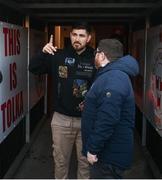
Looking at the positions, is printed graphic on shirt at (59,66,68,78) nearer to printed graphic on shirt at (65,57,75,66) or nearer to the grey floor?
printed graphic on shirt at (65,57,75,66)

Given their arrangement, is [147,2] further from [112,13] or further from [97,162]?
[97,162]

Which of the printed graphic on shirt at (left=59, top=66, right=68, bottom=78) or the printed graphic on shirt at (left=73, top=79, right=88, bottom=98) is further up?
the printed graphic on shirt at (left=59, top=66, right=68, bottom=78)

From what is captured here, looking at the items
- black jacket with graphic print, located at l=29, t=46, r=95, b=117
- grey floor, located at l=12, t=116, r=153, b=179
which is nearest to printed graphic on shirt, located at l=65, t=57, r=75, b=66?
black jacket with graphic print, located at l=29, t=46, r=95, b=117

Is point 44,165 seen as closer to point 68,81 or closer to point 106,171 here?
point 68,81

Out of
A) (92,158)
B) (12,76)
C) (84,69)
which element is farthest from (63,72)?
(92,158)

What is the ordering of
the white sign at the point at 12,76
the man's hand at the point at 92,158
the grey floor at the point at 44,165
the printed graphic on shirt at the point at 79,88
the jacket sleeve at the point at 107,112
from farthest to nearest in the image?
the grey floor at the point at 44,165, the white sign at the point at 12,76, the printed graphic on shirt at the point at 79,88, the man's hand at the point at 92,158, the jacket sleeve at the point at 107,112

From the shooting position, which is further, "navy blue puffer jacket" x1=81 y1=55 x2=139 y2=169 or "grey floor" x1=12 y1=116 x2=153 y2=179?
"grey floor" x1=12 y1=116 x2=153 y2=179

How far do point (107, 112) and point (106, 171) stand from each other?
0.52 metres

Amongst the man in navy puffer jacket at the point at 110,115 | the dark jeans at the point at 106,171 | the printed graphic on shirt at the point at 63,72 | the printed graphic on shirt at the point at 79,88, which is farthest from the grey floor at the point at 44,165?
the man in navy puffer jacket at the point at 110,115

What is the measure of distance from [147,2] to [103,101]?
2373 millimetres

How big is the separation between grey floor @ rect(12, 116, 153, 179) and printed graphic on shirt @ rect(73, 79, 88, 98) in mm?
1573

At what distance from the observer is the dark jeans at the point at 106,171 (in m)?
3.16

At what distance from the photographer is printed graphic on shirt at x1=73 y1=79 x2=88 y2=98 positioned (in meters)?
4.12

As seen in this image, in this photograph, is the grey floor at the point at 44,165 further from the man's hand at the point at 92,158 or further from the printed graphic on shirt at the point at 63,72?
the man's hand at the point at 92,158
